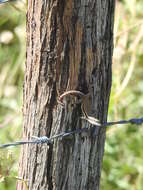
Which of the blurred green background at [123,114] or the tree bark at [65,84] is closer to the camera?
the tree bark at [65,84]

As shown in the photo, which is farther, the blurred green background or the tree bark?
the blurred green background

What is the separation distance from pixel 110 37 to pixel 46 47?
226 millimetres

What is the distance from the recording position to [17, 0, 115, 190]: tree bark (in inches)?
67.1

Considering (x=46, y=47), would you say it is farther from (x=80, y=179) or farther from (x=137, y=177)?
(x=137, y=177)

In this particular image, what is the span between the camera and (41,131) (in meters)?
1.83

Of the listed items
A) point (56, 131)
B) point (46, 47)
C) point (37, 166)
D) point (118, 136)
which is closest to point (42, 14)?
point (46, 47)

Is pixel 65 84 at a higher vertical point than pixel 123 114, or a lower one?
higher

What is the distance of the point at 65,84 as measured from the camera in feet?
5.75

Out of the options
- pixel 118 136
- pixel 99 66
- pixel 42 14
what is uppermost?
pixel 42 14

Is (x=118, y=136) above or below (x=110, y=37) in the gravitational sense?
below

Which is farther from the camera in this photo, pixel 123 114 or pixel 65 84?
pixel 123 114

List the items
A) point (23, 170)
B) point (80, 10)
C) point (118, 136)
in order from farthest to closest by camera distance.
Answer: point (118, 136)
point (23, 170)
point (80, 10)

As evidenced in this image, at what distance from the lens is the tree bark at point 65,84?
5.59 feet

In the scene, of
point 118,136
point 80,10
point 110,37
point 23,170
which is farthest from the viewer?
point 118,136
